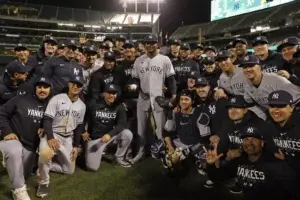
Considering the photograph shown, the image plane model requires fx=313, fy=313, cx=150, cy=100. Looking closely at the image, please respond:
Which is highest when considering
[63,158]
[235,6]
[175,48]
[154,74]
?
[235,6]

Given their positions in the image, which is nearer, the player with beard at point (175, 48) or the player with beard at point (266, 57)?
the player with beard at point (266, 57)

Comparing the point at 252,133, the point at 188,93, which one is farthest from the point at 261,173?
the point at 188,93

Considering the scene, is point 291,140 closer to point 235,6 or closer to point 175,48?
point 175,48

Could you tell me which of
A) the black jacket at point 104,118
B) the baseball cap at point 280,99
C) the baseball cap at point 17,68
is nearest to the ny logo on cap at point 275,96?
the baseball cap at point 280,99

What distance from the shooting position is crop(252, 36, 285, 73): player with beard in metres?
5.05

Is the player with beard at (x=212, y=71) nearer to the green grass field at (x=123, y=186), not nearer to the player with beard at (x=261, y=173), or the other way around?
the green grass field at (x=123, y=186)

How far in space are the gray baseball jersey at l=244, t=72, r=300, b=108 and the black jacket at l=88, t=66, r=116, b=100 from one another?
2.72 meters

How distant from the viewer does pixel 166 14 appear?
4112 cm

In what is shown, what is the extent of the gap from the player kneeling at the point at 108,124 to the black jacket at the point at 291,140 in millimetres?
3067

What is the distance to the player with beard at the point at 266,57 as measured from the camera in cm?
505

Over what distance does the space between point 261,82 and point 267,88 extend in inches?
5.0

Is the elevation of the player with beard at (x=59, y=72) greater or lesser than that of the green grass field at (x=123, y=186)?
greater

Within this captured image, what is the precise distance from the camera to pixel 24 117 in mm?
4688

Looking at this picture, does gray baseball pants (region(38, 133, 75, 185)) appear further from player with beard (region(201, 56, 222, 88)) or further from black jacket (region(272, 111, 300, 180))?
black jacket (region(272, 111, 300, 180))
